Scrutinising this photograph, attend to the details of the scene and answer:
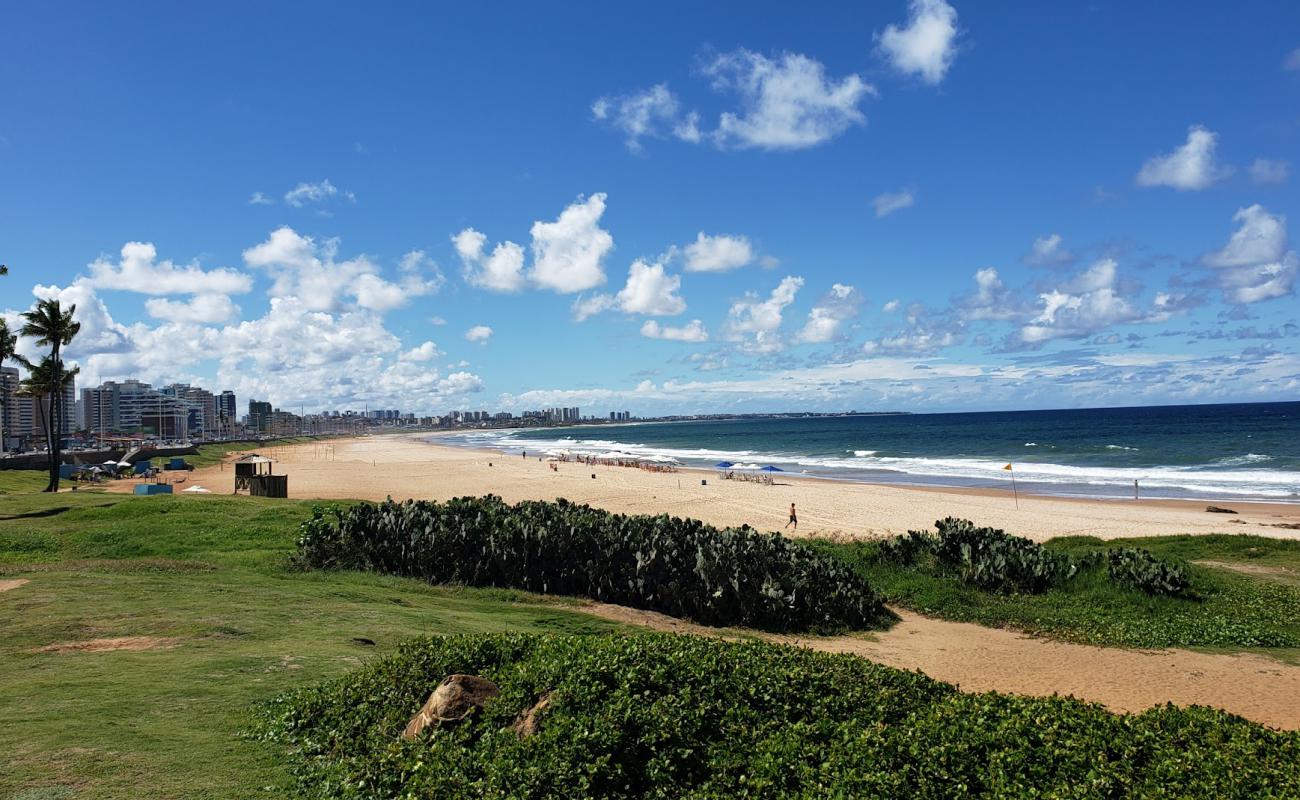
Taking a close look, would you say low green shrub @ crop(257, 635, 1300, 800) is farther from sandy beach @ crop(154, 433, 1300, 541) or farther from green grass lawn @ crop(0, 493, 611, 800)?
sandy beach @ crop(154, 433, 1300, 541)

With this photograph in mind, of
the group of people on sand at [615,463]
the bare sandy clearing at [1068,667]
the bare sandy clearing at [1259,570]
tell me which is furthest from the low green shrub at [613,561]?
the group of people on sand at [615,463]

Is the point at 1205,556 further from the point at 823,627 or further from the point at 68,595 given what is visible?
the point at 68,595

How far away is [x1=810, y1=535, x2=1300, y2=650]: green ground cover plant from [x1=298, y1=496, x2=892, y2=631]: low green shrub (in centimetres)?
174

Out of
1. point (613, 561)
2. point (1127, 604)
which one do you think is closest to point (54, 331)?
point (613, 561)

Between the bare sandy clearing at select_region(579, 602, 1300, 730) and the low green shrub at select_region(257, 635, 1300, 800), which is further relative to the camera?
the bare sandy clearing at select_region(579, 602, 1300, 730)

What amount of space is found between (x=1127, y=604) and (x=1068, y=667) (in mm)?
3701

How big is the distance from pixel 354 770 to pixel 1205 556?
65.0 feet

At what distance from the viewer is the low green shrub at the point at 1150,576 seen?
13867 mm

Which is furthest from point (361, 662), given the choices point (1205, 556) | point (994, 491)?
point (994, 491)

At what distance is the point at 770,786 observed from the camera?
14.9 ft

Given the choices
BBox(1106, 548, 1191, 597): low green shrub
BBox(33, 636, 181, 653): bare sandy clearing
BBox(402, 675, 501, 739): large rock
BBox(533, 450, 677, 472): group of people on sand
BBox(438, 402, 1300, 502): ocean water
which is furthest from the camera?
BBox(533, 450, 677, 472): group of people on sand

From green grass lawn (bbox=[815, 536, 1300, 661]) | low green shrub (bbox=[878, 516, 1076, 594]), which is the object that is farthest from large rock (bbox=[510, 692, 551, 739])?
low green shrub (bbox=[878, 516, 1076, 594])

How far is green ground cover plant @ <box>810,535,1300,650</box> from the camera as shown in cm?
1205

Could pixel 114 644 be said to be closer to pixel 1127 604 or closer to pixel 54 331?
pixel 1127 604
